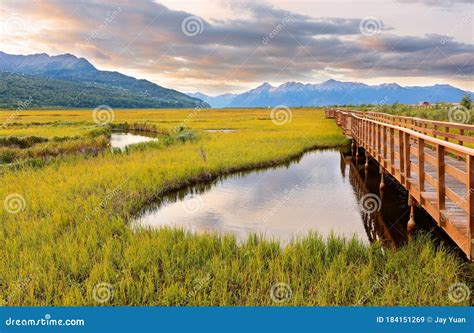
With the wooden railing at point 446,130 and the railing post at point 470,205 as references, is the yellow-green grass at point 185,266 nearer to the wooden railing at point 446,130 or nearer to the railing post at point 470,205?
the railing post at point 470,205

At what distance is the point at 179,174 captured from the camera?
16.5 meters

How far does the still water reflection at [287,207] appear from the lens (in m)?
10.8

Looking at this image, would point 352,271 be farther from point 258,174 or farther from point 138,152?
point 138,152

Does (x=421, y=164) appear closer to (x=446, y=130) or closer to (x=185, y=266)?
(x=185, y=266)

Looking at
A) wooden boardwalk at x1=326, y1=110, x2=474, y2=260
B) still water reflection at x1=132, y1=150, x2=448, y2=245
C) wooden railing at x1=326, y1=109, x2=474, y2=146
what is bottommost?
still water reflection at x1=132, y1=150, x2=448, y2=245

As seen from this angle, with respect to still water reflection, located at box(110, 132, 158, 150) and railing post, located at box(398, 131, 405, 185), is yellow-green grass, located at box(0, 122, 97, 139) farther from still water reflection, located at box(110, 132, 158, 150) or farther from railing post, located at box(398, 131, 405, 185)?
railing post, located at box(398, 131, 405, 185)

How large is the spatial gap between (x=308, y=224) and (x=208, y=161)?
889cm

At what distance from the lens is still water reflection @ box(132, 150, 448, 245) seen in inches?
426

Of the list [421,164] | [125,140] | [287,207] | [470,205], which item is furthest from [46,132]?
[470,205]

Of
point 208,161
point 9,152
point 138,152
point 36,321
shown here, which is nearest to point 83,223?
point 36,321

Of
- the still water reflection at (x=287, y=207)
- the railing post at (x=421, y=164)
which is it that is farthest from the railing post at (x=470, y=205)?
the still water reflection at (x=287, y=207)

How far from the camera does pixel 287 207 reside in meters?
13.1

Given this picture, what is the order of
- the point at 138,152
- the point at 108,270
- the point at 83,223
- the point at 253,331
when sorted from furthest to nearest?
1. the point at 138,152
2. the point at 83,223
3. the point at 108,270
4. the point at 253,331

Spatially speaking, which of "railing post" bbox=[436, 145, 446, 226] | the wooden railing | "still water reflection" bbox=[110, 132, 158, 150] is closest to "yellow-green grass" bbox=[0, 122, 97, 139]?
"still water reflection" bbox=[110, 132, 158, 150]
